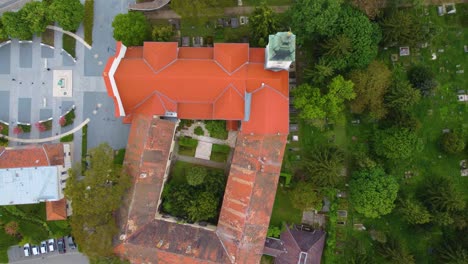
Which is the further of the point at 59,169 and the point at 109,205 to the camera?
the point at 59,169

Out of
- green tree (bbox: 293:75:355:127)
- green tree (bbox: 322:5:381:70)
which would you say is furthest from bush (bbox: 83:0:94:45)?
green tree (bbox: 322:5:381:70)

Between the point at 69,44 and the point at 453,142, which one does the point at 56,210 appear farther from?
the point at 453,142

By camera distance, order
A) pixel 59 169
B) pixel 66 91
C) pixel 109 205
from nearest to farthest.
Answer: pixel 109 205, pixel 59 169, pixel 66 91

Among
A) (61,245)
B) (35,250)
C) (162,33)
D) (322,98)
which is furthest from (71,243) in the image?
(322,98)

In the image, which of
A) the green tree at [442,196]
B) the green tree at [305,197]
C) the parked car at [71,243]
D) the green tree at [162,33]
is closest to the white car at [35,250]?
the parked car at [71,243]

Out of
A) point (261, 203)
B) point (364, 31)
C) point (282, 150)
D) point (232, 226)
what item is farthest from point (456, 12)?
point (232, 226)

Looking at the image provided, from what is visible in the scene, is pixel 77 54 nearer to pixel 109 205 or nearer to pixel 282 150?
pixel 109 205

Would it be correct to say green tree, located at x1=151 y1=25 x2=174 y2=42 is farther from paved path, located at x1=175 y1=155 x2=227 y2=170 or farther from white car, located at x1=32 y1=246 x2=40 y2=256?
white car, located at x1=32 y1=246 x2=40 y2=256
